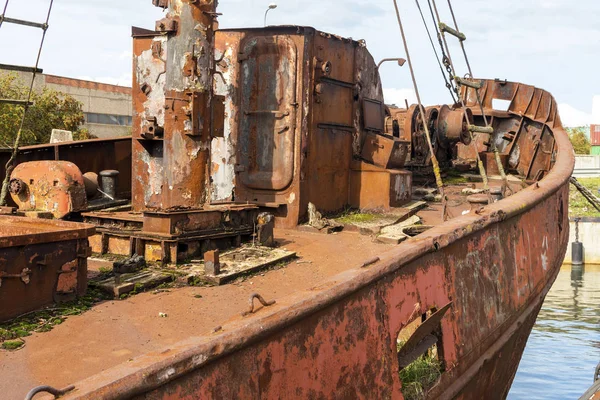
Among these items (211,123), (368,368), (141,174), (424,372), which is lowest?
(424,372)

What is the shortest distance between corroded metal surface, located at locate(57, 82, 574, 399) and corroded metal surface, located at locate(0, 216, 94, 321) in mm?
1887

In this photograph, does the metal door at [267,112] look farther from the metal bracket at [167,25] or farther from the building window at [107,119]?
the building window at [107,119]

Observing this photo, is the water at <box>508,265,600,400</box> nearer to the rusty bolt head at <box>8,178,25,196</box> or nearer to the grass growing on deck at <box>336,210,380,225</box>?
the grass growing on deck at <box>336,210,380,225</box>

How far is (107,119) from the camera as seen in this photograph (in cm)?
4091

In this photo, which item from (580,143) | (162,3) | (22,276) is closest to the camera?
(22,276)

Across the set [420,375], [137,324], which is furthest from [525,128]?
[137,324]

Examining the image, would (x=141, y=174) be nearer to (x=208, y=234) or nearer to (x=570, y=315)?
(x=208, y=234)

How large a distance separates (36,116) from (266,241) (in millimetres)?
24173

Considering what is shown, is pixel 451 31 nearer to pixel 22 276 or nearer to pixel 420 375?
pixel 420 375

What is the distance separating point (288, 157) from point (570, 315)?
1498cm

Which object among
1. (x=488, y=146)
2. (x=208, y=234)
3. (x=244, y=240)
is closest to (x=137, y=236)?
(x=208, y=234)

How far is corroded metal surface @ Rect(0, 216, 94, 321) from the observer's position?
3.89 metres

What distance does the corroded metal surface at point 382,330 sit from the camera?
7.89 feet

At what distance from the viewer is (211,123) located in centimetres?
652
